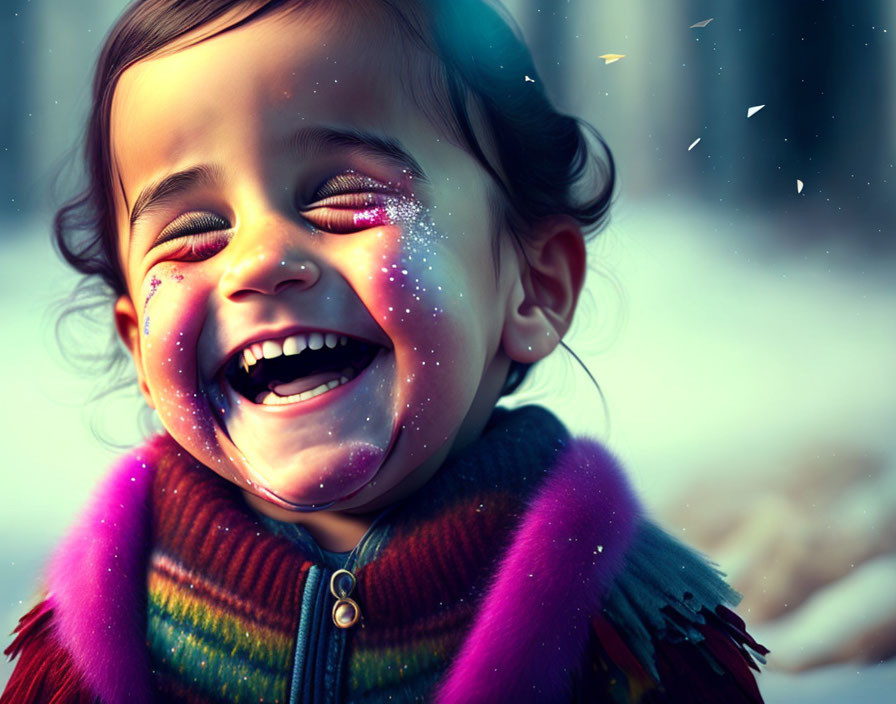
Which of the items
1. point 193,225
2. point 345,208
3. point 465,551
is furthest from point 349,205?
point 465,551

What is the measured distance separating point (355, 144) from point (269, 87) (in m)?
0.07

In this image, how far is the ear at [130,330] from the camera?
79 cm

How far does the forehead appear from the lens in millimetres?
647

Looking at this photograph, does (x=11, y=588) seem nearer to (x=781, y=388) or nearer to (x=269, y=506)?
(x=269, y=506)

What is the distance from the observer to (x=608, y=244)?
0.84 metres

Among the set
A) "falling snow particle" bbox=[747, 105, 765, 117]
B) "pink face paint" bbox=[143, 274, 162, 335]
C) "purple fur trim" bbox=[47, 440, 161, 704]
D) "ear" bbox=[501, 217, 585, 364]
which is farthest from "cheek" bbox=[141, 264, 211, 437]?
"falling snow particle" bbox=[747, 105, 765, 117]

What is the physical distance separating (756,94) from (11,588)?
756 millimetres

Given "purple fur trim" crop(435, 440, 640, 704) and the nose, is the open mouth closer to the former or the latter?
the nose

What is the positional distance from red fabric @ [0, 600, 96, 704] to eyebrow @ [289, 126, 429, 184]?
0.41 meters

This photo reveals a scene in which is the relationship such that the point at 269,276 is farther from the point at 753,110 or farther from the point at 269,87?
the point at 753,110

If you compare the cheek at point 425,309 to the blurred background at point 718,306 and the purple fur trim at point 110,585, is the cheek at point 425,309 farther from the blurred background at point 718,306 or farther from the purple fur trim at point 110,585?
the purple fur trim at point 110,585

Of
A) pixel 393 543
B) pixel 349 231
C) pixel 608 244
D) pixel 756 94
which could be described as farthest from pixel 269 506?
pixel 756 94

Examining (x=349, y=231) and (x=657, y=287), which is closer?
(x=349, y=231)

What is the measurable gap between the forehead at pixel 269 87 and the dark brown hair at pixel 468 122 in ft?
0.06
